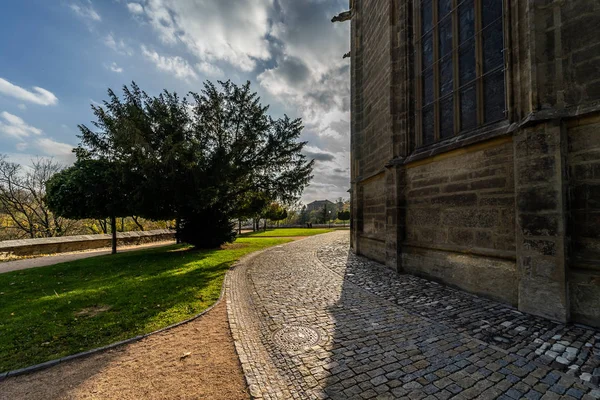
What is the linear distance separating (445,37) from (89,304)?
10371mm

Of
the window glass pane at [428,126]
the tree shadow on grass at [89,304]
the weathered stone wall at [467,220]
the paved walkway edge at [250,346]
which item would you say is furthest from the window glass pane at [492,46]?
the tree shadow on grass at [89,304]

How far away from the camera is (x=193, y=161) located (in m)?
11.4

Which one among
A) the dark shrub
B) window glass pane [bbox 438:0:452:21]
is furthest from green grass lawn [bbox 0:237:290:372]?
window glass pane [bbox 438:0:452:21]

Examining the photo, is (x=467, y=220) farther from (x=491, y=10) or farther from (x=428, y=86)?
(x=491, y=10)

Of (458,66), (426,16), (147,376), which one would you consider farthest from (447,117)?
(147,376)

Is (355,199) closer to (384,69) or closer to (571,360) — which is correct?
(384,69)

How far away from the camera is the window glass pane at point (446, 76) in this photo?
622cm

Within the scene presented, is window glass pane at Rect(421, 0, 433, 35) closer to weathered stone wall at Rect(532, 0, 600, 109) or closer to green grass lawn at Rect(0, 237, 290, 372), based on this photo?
weathered stone wall at Rect(532, 0, 600, 109)

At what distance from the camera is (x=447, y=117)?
250 inches

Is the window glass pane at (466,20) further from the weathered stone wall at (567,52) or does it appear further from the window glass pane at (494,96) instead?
the weathered stone wall at (567,52)

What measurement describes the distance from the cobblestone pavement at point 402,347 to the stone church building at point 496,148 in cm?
77

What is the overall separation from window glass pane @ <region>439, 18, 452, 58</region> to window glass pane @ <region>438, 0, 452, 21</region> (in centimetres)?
23

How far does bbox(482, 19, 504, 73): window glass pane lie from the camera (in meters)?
5.12

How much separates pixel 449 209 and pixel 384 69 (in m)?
5.60
